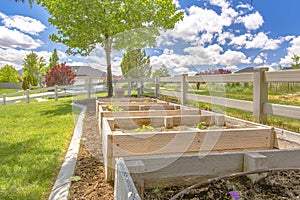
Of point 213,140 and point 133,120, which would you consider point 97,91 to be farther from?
point 213,140

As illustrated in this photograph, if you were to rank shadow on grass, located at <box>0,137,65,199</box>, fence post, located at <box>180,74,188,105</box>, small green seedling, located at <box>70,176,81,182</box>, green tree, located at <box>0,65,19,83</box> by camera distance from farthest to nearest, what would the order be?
green tree, located at <box>0,65,19,83</box>
fence post, located at <box>180,74,188,105</box>
small green seedling, located at <box>70,176,81,182</box>
shadow on grass, located at <box>0,137,65,199</box>

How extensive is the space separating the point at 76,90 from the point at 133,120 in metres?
7.19

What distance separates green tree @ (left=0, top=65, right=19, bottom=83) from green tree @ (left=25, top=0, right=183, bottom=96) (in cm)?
3456

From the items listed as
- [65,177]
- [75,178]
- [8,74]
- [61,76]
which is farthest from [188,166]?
[8,74]

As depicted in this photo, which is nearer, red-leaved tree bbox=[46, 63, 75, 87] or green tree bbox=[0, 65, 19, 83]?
red-leaved tree bbox=[46, 63, 75, 87]

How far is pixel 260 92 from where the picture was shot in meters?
2.93

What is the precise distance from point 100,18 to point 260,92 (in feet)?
17.7

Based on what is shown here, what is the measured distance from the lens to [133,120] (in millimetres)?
2766

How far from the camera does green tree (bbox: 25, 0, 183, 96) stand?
676cm

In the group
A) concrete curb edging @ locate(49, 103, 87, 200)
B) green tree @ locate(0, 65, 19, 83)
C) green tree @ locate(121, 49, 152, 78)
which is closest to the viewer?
concrete curb edging @ locate(49, 103, 87, 200)

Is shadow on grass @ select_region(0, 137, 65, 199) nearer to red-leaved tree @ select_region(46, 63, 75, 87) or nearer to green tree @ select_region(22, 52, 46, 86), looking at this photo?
red-leaved tree @ select_region(46, 63, 75, 87)

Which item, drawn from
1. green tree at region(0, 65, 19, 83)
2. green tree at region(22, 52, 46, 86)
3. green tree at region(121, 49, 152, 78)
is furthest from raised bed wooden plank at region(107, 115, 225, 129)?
green tree at region(0, 65, 19, 83)

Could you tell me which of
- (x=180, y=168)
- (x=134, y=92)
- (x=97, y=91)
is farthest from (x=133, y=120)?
(x=97, y=91)

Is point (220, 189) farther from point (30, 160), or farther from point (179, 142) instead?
point (30, 160)
